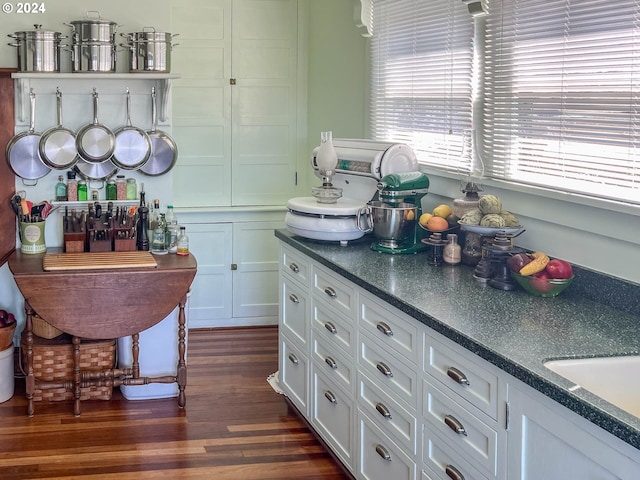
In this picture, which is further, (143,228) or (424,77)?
(143,228)

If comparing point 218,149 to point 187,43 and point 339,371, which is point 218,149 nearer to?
point 187,43

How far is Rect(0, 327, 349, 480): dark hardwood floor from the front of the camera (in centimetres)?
346

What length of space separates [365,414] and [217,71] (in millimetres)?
2962

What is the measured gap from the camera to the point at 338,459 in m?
3.41

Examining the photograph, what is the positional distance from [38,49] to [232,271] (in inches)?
76.3

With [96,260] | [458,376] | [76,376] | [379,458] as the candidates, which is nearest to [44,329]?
[76,376]

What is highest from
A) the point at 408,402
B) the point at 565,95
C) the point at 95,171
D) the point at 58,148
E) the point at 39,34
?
the point at 39,34

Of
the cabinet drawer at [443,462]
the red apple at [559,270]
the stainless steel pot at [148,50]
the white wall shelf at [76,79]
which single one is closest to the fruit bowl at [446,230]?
the red apple at [559,270]

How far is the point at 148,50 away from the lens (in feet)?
14.1

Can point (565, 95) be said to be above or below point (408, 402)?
above

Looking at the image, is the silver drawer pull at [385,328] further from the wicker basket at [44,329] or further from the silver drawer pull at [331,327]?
the wicker basket at [44,329]

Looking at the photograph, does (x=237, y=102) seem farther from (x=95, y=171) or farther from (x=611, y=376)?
(x=611, y=376)

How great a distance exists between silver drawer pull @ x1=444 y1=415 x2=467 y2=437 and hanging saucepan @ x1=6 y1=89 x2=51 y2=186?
9.01 feet

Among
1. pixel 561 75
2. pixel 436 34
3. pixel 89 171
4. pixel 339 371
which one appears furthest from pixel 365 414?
pixel 89 171
